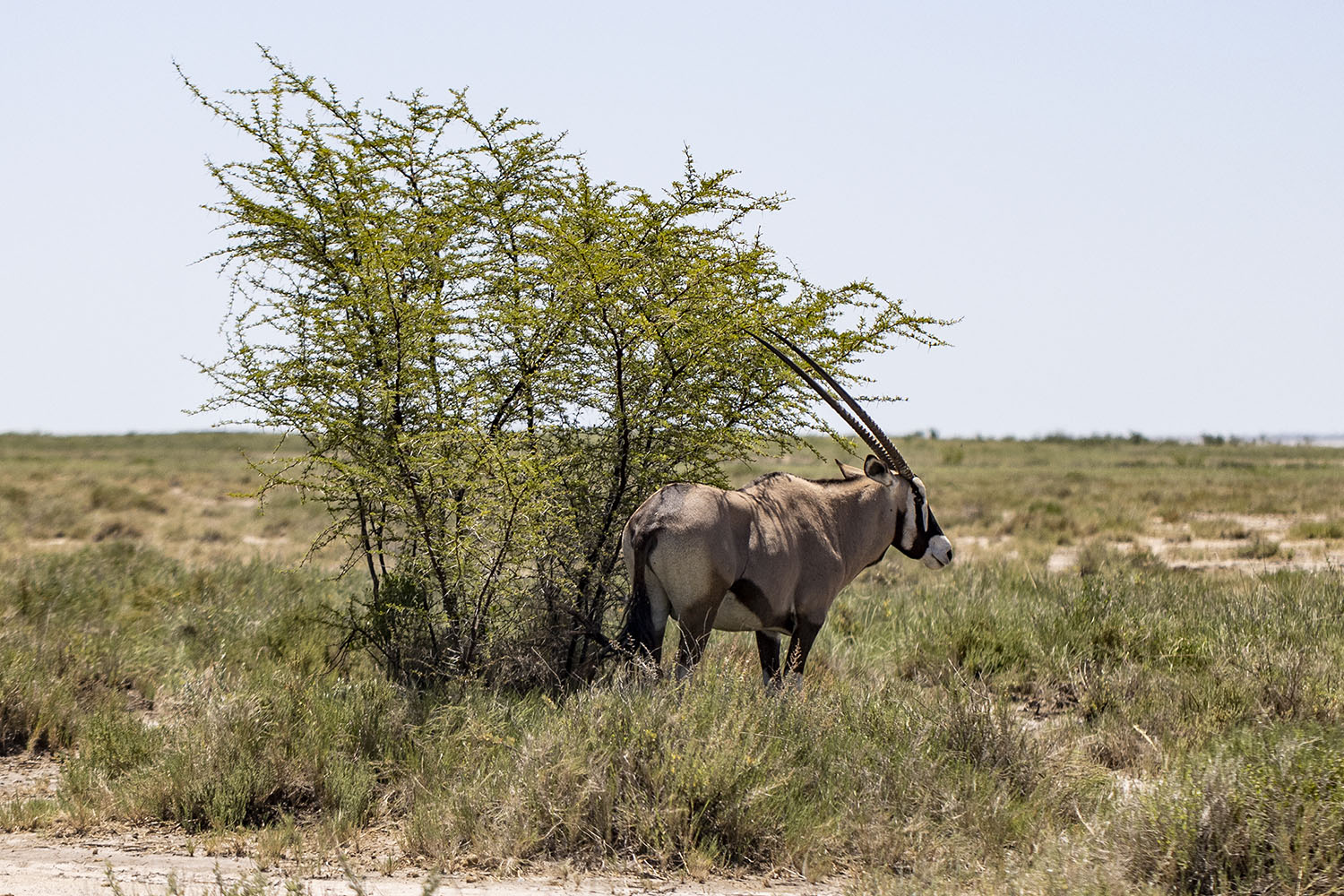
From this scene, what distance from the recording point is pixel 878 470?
8.49 m

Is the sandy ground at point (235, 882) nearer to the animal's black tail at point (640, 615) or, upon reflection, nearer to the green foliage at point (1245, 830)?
the green foliage at point (1245, 830)

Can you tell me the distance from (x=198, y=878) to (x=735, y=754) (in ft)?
8.83

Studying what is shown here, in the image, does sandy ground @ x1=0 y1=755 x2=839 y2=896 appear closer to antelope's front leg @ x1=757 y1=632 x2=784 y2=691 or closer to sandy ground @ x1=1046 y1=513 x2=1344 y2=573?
antelope's front leg @ x1=757 y1=632 x2=784 y2=691

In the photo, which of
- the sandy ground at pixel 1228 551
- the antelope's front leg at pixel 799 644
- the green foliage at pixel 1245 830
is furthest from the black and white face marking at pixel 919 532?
the sandy ground at pixel 1228 551

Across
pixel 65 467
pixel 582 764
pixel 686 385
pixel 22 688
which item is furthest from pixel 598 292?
Answer: pixel 65 467

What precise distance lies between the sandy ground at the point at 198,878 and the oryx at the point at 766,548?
5.94ft

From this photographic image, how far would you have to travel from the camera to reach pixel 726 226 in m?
8.88

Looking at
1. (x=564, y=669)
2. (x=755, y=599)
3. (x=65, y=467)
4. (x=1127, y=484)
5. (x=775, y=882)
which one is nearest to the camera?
(x=775, y=882)

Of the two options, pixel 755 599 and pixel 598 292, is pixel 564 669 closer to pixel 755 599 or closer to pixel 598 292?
pixel 755 599

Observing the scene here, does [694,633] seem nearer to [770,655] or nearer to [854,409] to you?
[770,655]

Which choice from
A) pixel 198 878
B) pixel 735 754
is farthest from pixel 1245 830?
pixel 198 878

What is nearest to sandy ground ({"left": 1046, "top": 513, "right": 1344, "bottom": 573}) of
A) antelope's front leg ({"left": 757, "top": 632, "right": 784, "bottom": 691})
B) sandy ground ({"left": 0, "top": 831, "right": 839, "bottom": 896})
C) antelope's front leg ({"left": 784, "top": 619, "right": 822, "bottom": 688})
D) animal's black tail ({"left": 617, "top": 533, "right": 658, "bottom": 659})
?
antelope's front leg ({"left": 757, "top": 632, "right": 784, "bottom": 691})

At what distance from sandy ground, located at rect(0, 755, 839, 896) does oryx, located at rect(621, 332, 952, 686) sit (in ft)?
5.94

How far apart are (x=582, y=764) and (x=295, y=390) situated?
3.88m
